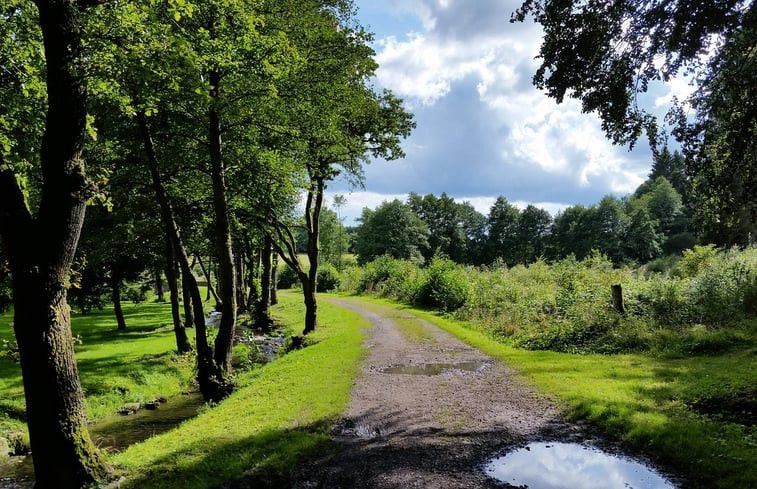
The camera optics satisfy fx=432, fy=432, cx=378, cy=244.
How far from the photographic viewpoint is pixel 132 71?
5.78 metres

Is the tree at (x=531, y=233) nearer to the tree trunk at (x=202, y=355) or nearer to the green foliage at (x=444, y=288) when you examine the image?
the green foliage at (x=444, y=288)

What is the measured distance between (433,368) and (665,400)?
5.72m

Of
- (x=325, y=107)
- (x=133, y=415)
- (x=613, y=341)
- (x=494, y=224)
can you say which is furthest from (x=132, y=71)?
(x=494, y=224)

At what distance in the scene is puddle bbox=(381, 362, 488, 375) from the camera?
12039 mm

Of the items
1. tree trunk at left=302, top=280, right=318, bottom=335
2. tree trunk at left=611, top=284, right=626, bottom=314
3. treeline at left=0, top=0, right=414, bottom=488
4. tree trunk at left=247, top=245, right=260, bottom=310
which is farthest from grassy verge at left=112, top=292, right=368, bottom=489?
tree trunk at left=247, top=245, right=260, bottom=310

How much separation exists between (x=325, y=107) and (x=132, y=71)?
8084mm

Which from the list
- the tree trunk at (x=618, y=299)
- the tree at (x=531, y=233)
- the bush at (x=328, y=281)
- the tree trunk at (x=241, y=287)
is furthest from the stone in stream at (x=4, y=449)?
the tree at (x=531, y=233)

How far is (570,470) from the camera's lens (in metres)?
6.14

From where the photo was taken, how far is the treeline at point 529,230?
71.0 metres

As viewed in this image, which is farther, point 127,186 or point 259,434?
point 127,186

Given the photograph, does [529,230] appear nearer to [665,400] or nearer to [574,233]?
[574,233]

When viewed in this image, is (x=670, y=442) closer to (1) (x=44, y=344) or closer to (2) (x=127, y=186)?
(1) (x=44, y=344)

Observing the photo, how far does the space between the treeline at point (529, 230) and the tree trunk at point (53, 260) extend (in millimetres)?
54570

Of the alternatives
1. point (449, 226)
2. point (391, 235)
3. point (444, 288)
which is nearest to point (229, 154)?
point (444, 288)
